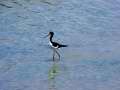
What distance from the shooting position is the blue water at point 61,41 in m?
14.3

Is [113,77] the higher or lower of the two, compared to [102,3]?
lower

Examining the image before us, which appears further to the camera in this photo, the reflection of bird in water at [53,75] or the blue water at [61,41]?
the blue water at [61,41]

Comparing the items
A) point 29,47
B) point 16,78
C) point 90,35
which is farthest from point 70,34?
point 16,78

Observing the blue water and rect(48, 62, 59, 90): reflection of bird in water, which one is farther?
the blue water

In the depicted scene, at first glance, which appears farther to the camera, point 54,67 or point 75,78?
point 54,67

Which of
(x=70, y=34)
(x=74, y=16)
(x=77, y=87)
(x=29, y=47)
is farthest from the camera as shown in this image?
(x=74, y=16)

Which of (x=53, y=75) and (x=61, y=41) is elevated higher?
(x=61, y=41)

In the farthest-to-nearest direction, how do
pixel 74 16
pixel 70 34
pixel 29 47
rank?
pixel 74 16
pixel 70 34
pixel 29 47

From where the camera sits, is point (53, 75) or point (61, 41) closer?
point (53, 75)

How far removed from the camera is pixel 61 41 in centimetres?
1773

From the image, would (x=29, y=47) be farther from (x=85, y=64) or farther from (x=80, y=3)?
(x=80, y=3)

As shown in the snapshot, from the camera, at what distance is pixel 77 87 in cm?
1386

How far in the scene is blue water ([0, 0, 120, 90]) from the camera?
47.0ft

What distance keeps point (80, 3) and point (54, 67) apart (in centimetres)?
718
